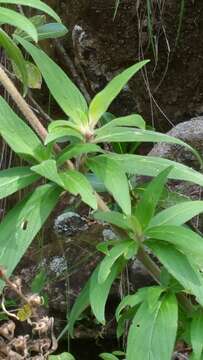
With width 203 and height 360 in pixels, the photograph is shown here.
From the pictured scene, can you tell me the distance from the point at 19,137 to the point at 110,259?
0.71 feet

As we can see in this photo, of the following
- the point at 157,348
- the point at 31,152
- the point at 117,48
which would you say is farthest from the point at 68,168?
the point at 117,48

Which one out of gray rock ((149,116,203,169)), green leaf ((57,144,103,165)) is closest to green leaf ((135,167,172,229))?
green leaf ((57,144,103,165))

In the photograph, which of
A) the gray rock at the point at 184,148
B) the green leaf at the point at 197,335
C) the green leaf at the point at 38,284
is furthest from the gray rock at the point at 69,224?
the green leaf at the point at 197,335

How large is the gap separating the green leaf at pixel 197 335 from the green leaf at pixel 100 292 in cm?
15

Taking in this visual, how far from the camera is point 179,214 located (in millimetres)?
999

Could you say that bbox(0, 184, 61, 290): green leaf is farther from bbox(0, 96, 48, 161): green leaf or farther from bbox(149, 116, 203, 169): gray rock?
bbox(149, 116, 203, 169): gray rock

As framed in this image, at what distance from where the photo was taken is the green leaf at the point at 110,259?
3.02 feet

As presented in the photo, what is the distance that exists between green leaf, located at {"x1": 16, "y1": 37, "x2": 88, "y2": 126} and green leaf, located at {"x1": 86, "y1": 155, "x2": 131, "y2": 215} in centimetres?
7

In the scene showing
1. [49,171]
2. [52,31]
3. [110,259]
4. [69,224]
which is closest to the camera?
[49,171]

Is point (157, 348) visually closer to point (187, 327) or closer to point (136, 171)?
point (187, 327)

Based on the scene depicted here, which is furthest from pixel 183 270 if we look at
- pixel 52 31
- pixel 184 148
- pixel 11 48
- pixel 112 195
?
pixel 184 148

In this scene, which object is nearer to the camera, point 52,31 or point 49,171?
point 49,171

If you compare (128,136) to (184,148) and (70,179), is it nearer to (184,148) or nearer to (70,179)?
(70,179)

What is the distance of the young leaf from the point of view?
0.94m
